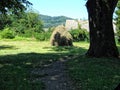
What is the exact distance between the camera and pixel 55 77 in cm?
1316

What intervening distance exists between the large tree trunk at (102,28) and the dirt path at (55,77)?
3.72 meters

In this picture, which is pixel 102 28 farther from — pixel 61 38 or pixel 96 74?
pixel 61 38

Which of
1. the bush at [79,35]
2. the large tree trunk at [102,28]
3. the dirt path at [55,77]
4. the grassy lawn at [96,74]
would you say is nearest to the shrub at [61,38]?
the large tree trunk at [102,28]

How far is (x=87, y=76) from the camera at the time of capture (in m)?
13.1

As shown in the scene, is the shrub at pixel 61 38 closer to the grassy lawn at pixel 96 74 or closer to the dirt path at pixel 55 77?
the grassy lawn at pixel 96 74

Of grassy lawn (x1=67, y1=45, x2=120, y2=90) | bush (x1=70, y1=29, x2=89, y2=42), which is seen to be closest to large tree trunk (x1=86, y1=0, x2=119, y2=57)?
grassy lawn (x1=67, y1=45, x2=120, y2=90)

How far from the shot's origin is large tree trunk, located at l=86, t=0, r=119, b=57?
64.7ft

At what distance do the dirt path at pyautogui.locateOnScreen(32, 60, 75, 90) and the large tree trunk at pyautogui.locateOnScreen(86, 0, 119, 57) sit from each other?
147 inches

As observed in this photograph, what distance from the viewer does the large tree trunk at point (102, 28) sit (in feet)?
64.7

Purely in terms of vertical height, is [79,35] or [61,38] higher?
[61,38]

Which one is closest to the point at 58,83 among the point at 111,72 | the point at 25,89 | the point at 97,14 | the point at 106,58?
the point at 25,89

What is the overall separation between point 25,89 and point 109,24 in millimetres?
10119

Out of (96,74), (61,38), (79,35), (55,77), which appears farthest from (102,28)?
(79,35)

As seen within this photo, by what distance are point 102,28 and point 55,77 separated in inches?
291
